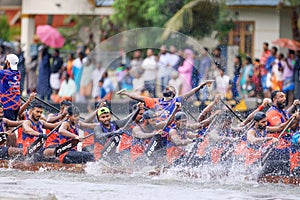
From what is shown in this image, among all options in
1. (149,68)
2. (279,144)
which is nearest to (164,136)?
(279,144)

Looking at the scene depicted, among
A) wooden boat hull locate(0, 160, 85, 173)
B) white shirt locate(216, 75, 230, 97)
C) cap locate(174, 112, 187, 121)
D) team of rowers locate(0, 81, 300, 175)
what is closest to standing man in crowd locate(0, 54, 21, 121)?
team of rowers locate(0, 81, 300, 175)

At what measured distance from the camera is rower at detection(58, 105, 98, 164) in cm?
1612

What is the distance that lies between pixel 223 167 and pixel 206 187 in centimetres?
74

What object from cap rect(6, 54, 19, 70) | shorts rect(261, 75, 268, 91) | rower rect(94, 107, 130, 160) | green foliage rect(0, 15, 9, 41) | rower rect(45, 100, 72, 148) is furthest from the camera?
green foliage rect(0, 15, 9, 41)

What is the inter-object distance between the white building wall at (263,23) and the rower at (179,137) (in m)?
12.4

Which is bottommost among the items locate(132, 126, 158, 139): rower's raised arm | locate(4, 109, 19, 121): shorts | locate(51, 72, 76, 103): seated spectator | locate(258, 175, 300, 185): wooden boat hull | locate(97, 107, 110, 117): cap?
locate(258, 175, 300, 185): wooden boat hull

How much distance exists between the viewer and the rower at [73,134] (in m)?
16.1

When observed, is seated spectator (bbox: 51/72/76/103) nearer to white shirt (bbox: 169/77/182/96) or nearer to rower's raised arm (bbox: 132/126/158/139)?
white shirt (bbox: 169/77/182/96)

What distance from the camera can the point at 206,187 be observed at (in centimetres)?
1488

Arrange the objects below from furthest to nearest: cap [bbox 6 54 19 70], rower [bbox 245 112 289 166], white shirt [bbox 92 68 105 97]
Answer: white shirt [bbox 92 68 105 97], cap [bbox 6 54 19 70], rower [bbox 245 112 289 166]

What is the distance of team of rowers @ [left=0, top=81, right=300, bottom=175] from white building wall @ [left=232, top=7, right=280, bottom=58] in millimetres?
11258

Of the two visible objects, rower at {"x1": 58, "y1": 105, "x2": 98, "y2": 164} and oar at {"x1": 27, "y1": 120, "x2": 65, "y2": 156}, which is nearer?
rower at {"x1": 58, "y1": 105, "x2": 98, "y2": 164}

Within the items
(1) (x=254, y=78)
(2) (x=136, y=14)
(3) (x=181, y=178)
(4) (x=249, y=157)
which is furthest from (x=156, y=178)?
(2) (x=136, y=14)

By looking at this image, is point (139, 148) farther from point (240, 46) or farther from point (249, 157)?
point (240, 46)
